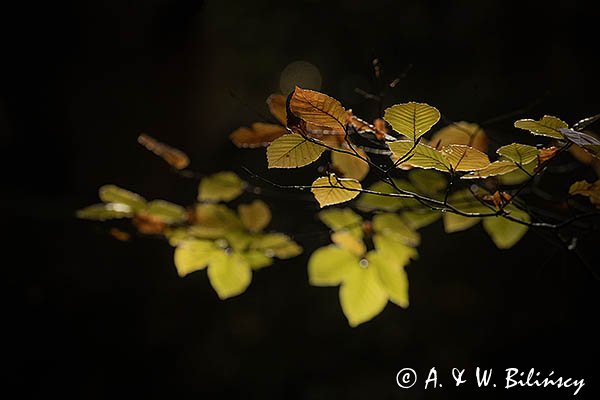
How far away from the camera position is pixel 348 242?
74 cm

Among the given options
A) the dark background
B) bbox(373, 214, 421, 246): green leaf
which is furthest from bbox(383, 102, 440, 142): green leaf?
the dark background

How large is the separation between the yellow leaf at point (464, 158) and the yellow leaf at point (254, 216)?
370 millimetres

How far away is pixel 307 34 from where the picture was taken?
2.93 metres

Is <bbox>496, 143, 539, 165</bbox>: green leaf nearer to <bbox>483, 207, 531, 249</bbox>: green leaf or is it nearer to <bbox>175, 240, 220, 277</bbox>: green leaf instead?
<bbox>483, 207, 531, 249</bbox>: green leaf

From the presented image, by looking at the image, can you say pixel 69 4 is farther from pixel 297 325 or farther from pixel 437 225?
pixel 437 225

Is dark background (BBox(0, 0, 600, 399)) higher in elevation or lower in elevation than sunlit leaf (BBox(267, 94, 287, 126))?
higher

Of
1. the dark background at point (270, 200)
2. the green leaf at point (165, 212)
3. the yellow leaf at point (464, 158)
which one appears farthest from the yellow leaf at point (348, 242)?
the dark background at point (270, 200)

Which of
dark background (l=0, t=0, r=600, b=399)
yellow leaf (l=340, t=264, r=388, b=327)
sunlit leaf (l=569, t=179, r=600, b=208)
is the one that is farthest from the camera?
dark background (l=0, t=0, r=600, b=399)

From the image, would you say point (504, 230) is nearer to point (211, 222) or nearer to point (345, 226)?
point (345, 226)

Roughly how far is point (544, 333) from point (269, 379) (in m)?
1.30

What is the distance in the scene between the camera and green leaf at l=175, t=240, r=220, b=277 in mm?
694

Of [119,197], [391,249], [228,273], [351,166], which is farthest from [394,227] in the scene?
[119,197]

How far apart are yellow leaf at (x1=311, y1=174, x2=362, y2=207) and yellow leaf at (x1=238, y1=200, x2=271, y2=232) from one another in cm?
29

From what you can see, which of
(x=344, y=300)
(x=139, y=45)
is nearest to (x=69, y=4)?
(x=139, y=45)
